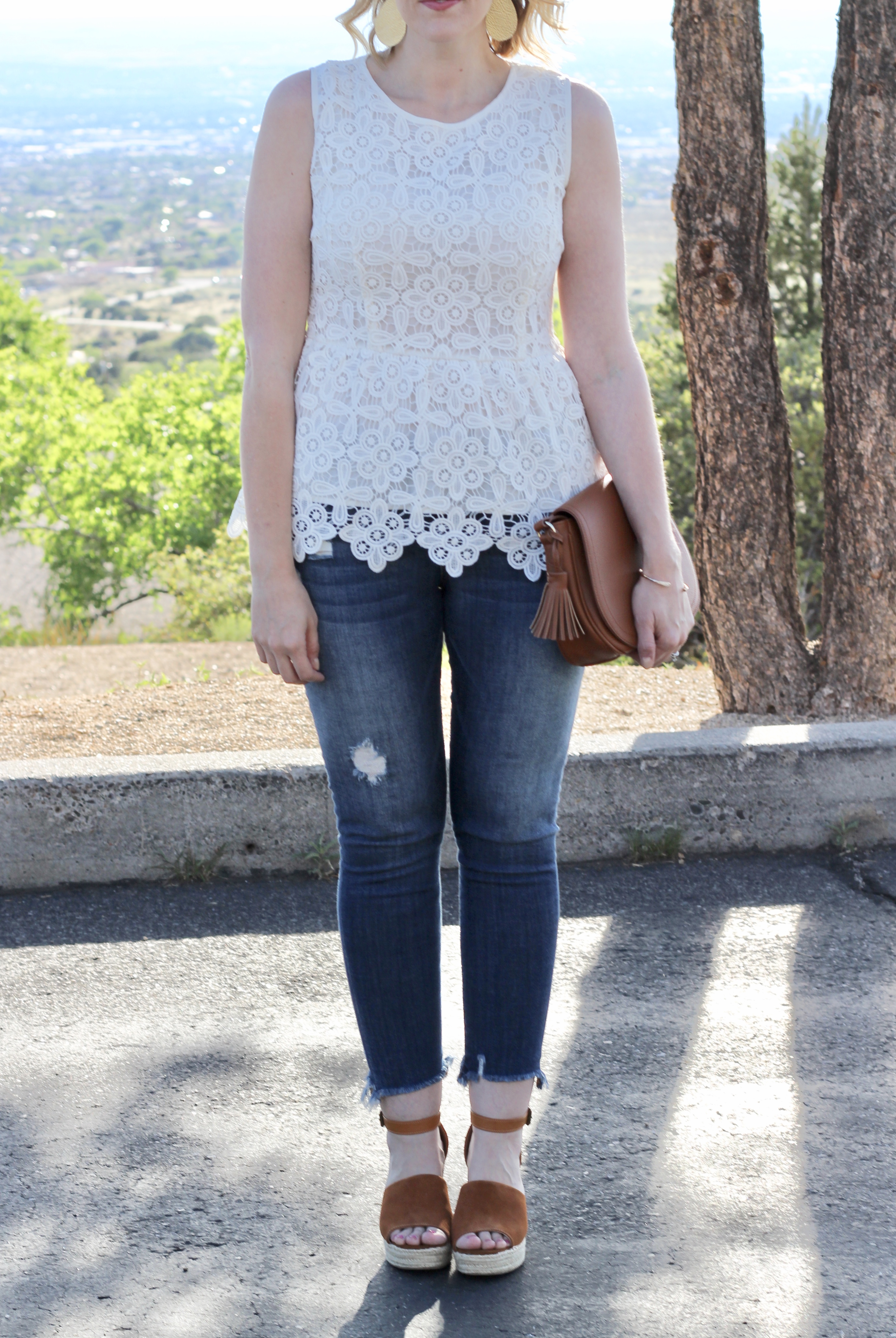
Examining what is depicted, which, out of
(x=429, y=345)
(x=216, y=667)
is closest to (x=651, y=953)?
(x=429, y=345)

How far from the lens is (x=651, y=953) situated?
3174 mm

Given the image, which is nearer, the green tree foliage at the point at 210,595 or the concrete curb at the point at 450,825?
the concrete curb at the point at 450,825

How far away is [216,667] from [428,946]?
573 centimetres

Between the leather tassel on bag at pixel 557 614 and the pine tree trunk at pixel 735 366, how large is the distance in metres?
2.87

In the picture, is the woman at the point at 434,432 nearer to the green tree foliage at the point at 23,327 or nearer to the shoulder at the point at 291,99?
the shoulder at the point at 291,99

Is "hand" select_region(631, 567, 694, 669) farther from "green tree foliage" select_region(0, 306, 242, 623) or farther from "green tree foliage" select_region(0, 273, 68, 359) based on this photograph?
"green tree foliage" select_region(0, 273, 68, 359)

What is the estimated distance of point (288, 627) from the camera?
1955mm

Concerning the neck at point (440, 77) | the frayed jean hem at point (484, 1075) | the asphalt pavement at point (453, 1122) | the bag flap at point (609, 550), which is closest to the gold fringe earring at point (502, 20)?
the neck at point (440, 77)

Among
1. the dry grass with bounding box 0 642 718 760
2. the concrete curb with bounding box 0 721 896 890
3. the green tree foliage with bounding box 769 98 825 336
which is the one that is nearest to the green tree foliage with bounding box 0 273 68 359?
the green tree foliage with bounding box 769 98 825 336

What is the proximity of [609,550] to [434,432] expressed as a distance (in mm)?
320

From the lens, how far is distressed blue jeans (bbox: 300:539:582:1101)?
1.98 metres

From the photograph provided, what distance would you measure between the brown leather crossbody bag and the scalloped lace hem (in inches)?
2.8

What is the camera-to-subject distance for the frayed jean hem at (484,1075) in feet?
7.09

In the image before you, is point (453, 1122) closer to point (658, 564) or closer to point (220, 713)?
point (658, 564)
